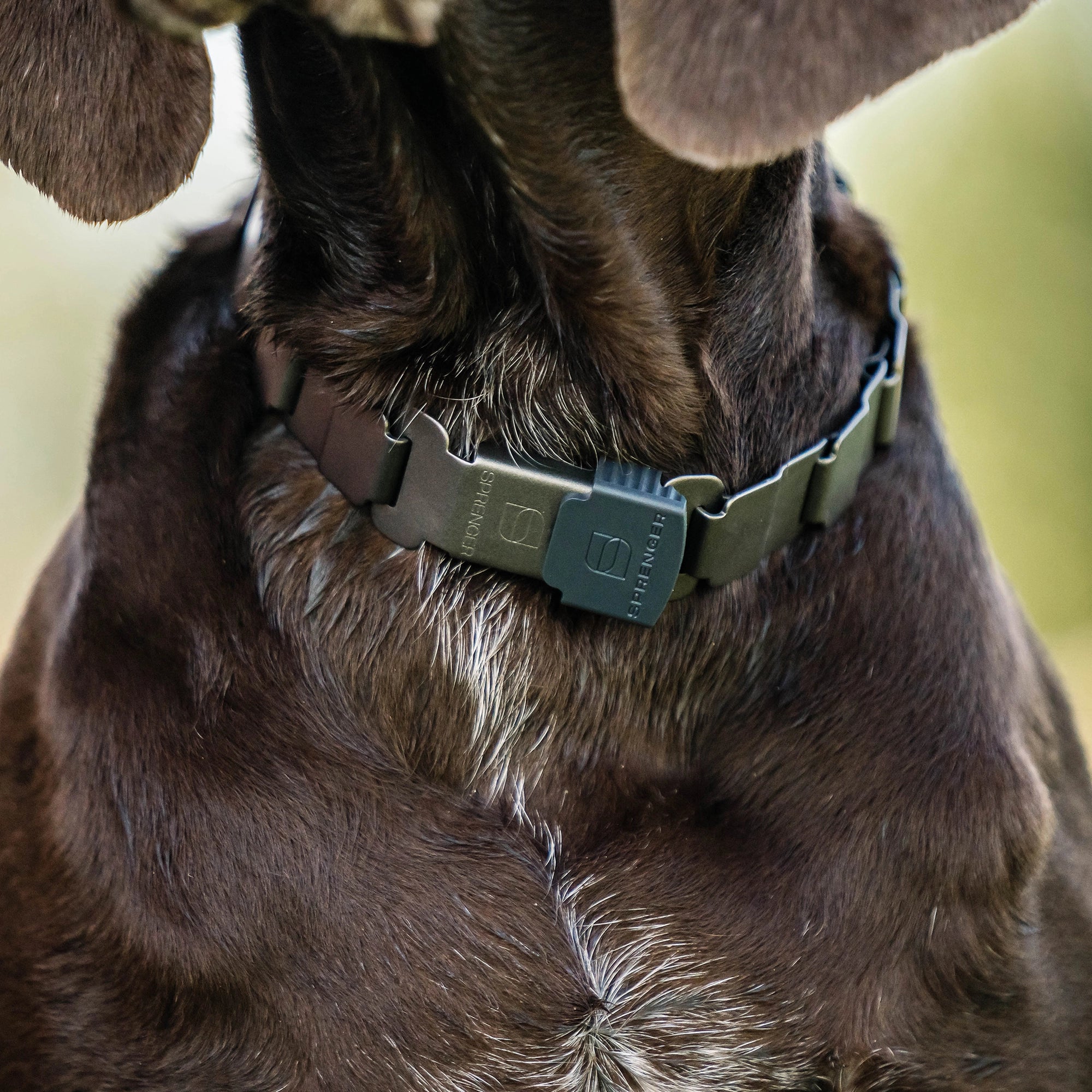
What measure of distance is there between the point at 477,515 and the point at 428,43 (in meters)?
0.52

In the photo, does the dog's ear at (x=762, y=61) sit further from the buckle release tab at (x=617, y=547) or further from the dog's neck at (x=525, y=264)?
the buckle release tab at (x=617, y=547)

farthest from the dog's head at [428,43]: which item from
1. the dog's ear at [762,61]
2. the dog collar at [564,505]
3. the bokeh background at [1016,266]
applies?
the bokeh background at [1016,266]

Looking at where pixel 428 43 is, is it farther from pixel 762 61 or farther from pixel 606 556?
pixel 606 556

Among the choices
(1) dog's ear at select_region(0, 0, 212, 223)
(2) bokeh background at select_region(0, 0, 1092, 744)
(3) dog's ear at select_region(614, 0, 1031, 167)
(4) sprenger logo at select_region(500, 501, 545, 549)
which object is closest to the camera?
(3) dog's ear at select_region(614, 0, 1031, 167)

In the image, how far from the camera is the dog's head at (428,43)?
3.57 ft

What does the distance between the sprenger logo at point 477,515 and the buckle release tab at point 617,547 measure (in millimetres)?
86

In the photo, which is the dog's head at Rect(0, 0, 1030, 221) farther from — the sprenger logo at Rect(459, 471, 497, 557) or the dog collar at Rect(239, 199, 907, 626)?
the sprenger logo at Rect(459, 471, 497, 557)

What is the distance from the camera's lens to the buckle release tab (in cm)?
149

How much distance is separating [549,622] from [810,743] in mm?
365

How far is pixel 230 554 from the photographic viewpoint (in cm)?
161

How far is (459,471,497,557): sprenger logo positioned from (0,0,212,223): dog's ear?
0.48 m

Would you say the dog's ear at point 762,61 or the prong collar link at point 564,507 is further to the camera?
the prong collar link at point 564,507

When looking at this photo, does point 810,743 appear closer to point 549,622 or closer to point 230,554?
point 549,622

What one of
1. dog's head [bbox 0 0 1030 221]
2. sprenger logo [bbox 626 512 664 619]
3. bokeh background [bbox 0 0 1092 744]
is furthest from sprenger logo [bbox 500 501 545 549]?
bokeh background [bbox 0 0 1092 744]
